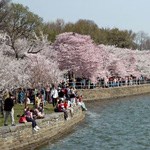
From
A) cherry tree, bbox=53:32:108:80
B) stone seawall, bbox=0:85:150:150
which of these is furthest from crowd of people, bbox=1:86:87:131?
cherry tree, bbox=53:32:108:80

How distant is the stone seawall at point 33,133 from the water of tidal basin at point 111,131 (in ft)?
2.36

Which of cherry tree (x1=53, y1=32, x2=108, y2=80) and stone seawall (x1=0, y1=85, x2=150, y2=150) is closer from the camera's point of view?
stone seawall (x1=0, y1=85, x2=150, y2=150)

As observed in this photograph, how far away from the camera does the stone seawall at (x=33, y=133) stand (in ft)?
84.4

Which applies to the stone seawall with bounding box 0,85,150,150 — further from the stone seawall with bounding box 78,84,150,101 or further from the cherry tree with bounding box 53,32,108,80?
the cherry tree with bounding box 53,32,108,80

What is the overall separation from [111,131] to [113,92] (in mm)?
30808

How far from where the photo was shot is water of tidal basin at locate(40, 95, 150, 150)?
2875 cm

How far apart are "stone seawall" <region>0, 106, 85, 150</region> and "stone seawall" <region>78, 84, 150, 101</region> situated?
23452 mm

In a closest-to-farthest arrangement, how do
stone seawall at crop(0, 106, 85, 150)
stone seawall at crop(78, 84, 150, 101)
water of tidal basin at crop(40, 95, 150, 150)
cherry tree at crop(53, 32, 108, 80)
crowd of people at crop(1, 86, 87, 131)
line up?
stone seawall at crop(0, 106, 85, 150)
water of tidal basin at crop(40, 95, 150, 150)
crowd of people at crop(1, 86, 87, 131)
stone seawall at crop(78, 84, 150, 101)
cherry tree at crop(53, 32, 108, 80)

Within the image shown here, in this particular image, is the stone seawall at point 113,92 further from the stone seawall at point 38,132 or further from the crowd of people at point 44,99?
the stone seawall at point 38,132

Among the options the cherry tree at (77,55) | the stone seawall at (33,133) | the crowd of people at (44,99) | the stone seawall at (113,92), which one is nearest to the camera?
the stone seawall at (33,133)

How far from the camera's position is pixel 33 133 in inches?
1118

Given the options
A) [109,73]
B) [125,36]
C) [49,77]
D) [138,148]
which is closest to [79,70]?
[109,73]

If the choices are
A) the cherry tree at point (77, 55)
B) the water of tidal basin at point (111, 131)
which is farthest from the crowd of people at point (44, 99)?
the cherry tree at point (77, 55)

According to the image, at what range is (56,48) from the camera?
2488 inches
